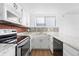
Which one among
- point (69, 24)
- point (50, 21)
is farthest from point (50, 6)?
point (69, 24)

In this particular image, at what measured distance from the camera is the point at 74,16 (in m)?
5.06

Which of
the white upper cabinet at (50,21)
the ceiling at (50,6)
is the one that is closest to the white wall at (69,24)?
the white upper cabinet at (50,21)

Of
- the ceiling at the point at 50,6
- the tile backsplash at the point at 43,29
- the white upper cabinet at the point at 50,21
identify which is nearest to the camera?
the ceiling at the point at 50,6

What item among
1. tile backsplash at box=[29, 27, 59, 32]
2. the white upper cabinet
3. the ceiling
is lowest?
tile backsplash at box=[29, 27, 59, 32]

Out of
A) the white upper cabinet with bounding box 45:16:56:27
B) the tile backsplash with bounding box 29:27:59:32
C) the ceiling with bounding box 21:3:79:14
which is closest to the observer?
the ceiling with bounding box 21:3:79:14

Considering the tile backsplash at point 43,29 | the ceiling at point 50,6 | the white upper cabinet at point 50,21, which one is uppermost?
Result: the ceiling at point 50,6

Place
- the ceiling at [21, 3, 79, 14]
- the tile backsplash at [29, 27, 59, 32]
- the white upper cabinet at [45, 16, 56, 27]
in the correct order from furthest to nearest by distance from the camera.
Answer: the white upper cabinet at [45, 16, 56, 27]
the tile backsplash at [29, 27, 59, 32]
the ceiling at [21, 3, 79, 14]

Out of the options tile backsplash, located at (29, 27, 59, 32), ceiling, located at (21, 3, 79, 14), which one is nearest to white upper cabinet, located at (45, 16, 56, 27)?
tile backsplash, located at (29, 27, 59, 32)

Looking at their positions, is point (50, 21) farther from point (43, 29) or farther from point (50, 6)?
point (50, 6)

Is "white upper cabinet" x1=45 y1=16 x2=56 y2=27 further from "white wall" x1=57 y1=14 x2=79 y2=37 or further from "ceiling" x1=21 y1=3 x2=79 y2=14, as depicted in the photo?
"ceiling" x1=21 y1=3 x2=79 y2=14

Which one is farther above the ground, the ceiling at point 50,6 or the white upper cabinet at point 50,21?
the ceiling at point 50,6

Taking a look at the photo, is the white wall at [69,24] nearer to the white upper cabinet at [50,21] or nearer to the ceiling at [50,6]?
the white upper cabinet at [50,21]

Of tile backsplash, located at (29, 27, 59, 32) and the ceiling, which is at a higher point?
the ceiling

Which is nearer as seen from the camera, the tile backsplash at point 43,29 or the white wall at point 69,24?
the tile backsplash at point 43,29
